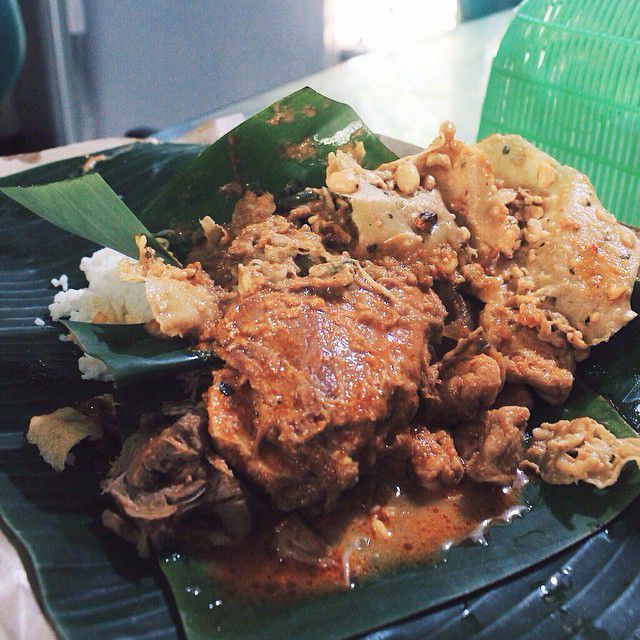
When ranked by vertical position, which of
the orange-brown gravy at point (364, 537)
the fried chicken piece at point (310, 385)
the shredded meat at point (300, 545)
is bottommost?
the orange-brown gravy at point (364, 537)

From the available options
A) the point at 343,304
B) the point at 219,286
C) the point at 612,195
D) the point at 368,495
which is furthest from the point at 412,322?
the point at 612,195

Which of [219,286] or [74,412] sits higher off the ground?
[219,286]

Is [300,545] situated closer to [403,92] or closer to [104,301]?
[104,301]

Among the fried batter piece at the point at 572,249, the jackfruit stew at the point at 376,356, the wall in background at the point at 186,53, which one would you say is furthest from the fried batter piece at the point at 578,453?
the wall in background at the point at 186,53

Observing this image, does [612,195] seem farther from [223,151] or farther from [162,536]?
[162,536]

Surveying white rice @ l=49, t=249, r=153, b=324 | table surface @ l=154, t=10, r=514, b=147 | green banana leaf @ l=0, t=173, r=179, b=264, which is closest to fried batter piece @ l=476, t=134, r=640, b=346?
green banana leaf @ l=0, t=173, r=179, b=264

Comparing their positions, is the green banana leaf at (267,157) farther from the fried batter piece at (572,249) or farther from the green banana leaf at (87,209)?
the fried batter piece at (572,249)

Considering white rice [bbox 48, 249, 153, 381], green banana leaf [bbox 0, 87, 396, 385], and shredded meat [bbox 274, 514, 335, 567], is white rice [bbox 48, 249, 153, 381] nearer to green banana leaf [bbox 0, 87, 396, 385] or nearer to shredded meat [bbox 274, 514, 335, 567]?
green banana leaf [bbox 0, 87, 396, 385]
